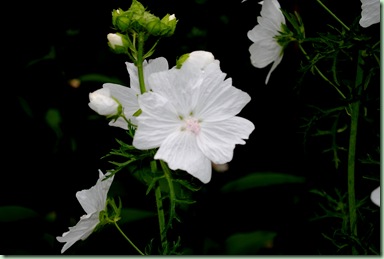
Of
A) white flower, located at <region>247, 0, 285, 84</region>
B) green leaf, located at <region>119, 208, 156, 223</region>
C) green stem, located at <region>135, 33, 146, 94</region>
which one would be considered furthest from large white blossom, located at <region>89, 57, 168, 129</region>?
green leaf, located at <region>119, 208, 156, 223</region>

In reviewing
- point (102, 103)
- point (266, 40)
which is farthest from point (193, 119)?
point (266, 40)

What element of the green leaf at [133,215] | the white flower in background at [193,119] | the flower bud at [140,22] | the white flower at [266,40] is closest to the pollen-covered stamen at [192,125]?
the white flower in background at [193,119]

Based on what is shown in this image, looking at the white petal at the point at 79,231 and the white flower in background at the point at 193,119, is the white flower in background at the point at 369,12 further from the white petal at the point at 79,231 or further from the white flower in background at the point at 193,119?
the white petal at the point at 79,231

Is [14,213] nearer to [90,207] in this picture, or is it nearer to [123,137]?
[123,137]

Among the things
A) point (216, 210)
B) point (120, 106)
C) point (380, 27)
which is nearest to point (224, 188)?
point (216, 210)

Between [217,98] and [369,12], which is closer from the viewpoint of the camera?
[217,98]

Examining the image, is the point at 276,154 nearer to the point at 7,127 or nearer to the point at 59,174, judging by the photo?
the point at 59,174
